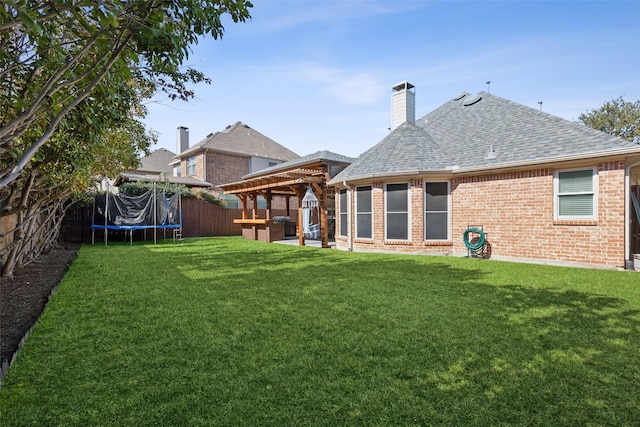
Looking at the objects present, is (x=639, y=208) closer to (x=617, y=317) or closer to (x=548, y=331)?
(x=617, y=317)

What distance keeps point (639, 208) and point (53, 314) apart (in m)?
11.0

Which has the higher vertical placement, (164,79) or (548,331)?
(164,79)

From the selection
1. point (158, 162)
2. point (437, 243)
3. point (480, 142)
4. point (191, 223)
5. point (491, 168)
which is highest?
point (158, 162)

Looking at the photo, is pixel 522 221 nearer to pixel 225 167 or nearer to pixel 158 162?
pixel 225 167

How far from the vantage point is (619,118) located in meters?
27.7

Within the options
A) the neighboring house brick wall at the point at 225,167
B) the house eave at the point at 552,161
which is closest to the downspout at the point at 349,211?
the house eave at the point at 552,161

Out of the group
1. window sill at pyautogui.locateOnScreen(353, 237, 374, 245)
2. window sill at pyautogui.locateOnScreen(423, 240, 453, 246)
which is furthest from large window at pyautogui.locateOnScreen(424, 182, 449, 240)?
window sill at pyautogui.locateOnScreen(353, 237, 374, 245)

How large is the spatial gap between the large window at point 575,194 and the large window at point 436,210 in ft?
8.65

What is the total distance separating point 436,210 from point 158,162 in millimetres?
26476

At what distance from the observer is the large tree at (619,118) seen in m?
26.7

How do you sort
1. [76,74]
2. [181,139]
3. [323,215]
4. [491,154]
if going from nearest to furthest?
[76,74] < [491,154] < [323,215] < [181,139]

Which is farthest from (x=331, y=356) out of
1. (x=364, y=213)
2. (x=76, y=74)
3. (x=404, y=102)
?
(x=404, y=102)

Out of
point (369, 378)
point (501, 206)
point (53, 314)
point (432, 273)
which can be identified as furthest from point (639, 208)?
point (53, 314)

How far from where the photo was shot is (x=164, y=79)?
6.44 meters
